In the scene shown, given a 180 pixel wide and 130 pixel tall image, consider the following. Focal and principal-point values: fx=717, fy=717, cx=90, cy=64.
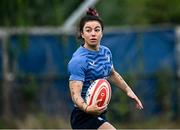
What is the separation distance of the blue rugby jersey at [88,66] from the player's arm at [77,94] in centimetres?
5

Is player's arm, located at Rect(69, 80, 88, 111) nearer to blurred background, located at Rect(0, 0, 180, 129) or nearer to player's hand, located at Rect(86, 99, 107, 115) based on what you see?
player's hand, located at Rect(86, 99, 107, 115)

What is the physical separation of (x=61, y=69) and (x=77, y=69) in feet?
24.2

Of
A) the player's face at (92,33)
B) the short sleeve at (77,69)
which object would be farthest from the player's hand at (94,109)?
the player's face at (92,33)

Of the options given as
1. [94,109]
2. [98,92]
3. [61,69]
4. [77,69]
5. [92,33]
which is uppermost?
[92,33]

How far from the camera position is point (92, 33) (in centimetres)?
695

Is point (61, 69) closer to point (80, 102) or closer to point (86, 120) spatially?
point (86, 120)

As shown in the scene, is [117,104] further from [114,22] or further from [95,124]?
[95,124]

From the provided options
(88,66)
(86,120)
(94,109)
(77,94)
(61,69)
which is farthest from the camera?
(61,69)

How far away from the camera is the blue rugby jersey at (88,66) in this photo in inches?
271

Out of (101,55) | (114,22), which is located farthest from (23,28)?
(101,55)

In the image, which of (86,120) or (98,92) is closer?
(98,92)

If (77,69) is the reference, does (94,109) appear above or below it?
below

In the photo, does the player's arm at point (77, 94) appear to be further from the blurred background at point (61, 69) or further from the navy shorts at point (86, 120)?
the blurred background at point (61, 69)

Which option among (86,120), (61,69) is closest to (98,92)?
(86,120)
